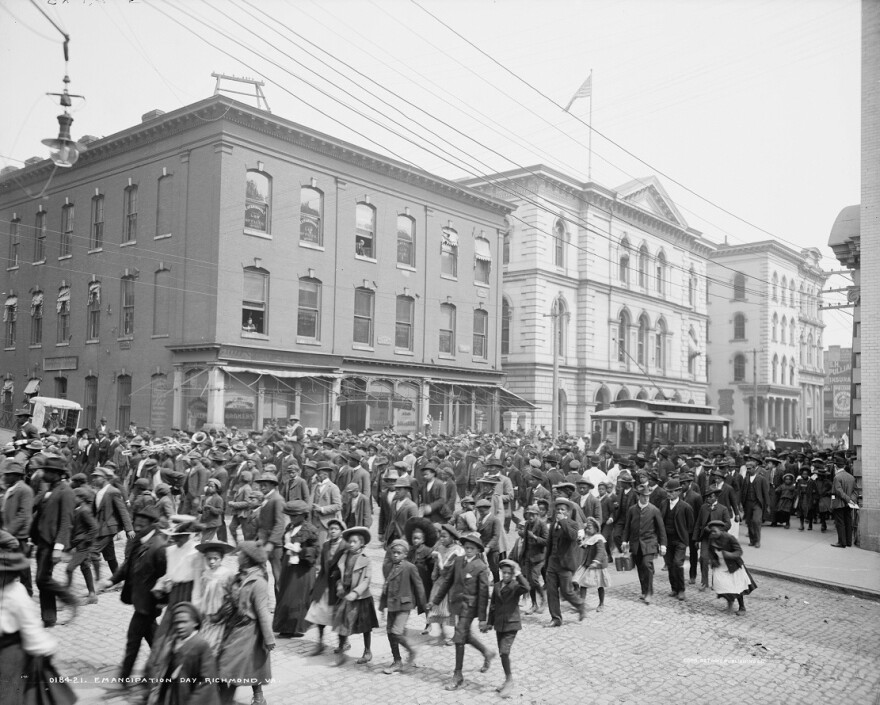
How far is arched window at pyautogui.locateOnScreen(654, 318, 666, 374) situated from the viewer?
58769mm

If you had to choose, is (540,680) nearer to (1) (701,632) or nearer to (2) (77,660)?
(1) (701,632)

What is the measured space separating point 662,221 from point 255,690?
5471cm

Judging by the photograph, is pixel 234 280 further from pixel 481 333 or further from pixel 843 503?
pixel 843 503

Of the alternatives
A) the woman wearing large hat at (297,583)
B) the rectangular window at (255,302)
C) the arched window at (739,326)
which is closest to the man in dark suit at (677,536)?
the woman wearing large hat at (297,583)

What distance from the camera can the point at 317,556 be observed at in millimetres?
9312

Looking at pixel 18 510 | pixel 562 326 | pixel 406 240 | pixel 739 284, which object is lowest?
pixel 18 510

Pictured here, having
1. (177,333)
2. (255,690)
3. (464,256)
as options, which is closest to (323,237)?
(177,333)

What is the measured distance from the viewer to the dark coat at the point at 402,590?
27.9 feet

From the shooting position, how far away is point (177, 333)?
29.2 metres

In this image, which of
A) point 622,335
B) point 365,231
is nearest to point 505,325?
point 622,335

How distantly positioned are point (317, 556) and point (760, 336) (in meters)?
70.8

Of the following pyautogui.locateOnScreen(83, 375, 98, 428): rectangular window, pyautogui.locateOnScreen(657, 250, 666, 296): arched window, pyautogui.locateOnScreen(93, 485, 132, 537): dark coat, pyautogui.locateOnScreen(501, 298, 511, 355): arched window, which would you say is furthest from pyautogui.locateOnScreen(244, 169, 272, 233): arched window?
pyautogui.locateOnScreen(657, 250, 666, 296): arched window

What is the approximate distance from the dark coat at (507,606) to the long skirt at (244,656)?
256 cm

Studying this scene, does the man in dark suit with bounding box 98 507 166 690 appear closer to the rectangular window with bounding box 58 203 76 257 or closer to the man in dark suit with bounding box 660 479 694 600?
the man in dark suit with bounding box 660 479 694 600
